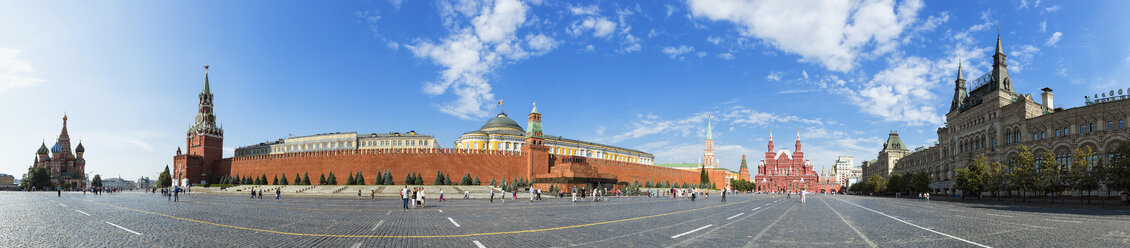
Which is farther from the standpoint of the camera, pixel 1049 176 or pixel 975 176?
pixel 975 176

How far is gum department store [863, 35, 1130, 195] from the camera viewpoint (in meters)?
45.3

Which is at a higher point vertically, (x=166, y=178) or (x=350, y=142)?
(x=350, y=142)

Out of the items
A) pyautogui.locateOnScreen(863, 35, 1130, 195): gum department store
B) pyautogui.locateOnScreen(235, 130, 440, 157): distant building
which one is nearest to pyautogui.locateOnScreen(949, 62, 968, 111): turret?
pyautogui.locateOnScreen(863, 35, 1130, 195): gum department store

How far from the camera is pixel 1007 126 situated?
55781mm

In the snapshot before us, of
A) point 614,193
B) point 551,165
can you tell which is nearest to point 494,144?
point 551,165

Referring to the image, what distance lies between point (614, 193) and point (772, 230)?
155ft

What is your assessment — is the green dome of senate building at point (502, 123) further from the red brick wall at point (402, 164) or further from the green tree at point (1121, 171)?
the green tree at point (1121, 171)

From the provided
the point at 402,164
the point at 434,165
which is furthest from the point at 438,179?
the point at 402,164

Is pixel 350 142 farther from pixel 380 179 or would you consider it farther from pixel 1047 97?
pixel 1047 97

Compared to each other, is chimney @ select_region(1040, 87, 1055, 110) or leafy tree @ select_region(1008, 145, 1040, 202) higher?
chimney @ select_region(1040, 87, 1055, 110)

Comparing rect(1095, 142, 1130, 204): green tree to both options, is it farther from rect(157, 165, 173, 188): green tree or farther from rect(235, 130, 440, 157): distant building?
rect(157, 165, 173, 188): green tree

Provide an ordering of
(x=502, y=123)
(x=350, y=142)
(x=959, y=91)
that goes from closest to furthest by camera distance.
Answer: (x=959, y=91)
(x=502, y=123)
(x=350, y=142)

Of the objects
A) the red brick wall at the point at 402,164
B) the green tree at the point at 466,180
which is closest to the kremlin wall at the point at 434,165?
the red brick wall at the point at 402,164

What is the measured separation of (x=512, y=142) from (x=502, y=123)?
6.72 m
